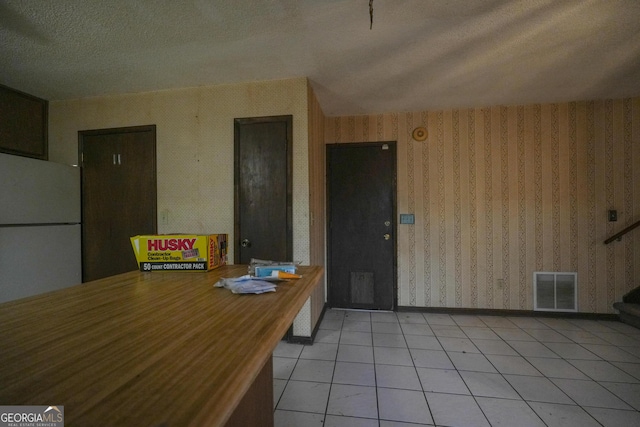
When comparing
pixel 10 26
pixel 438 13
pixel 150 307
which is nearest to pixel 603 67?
pixel 438 13

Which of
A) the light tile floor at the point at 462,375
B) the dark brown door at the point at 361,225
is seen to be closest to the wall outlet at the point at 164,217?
the light tile floor at the point at 462,375

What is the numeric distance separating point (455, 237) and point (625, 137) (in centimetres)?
211

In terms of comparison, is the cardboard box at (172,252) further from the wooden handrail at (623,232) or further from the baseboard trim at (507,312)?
the wooden handrail at (623,232)

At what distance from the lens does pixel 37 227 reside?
2344 mm

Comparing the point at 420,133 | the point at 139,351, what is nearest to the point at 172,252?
the point at 139,351

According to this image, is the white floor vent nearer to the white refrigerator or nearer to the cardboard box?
the cardboard box

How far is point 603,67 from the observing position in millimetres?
2262

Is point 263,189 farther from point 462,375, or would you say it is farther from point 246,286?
point 462,375

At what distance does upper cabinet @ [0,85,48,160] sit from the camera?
99.5 inches

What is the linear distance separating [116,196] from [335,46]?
267 centimetres

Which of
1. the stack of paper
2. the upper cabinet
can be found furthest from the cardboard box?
the upper cabinet

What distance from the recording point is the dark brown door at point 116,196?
8.86 ft

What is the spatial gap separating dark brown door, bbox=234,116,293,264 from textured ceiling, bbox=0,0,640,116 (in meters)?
0.52

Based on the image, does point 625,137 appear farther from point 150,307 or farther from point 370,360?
point 150,307
